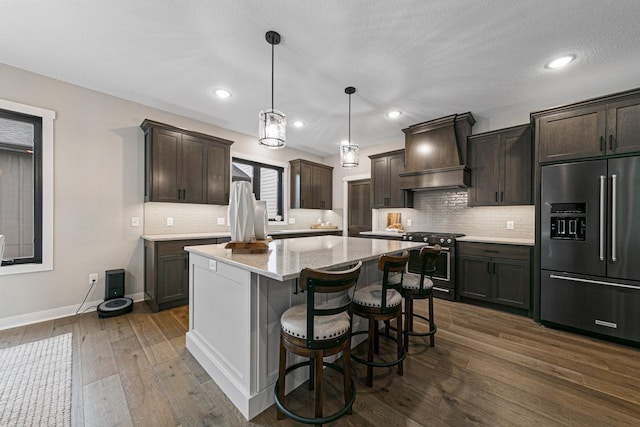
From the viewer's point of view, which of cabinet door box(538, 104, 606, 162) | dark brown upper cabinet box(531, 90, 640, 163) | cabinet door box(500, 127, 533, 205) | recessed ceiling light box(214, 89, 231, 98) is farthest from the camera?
cabinet door box(500, 127, 533, 205)

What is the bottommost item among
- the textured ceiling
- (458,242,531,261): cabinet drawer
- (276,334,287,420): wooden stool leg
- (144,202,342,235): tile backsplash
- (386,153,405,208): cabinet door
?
(276,334,287,420): wooden stool leg

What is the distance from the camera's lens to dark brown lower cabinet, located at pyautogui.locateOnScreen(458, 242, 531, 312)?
3.16 metres

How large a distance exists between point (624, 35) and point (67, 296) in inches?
247

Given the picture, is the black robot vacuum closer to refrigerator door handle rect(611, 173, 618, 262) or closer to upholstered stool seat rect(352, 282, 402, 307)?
upholstered stool seat rect(352, 282, 402, 307)

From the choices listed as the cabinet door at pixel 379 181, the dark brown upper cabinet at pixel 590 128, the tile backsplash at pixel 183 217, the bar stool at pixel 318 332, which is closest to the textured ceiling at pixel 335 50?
the dark brown upper cabinet at pixel 590 128

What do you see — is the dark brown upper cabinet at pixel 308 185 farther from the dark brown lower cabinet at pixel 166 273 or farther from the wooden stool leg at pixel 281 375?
the wooden stool leg at pixel 281 375

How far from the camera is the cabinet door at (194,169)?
3.72 m

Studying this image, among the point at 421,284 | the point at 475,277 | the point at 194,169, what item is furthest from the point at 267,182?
the point at 475,277

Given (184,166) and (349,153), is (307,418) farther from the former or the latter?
(184,166)

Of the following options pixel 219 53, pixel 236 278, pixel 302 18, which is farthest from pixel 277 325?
pixel 219 53

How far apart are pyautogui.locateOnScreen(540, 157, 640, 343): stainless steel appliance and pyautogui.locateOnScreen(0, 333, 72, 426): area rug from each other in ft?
14.4

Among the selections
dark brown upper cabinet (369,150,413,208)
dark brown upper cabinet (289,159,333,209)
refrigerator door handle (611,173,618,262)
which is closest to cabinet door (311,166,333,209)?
dark brown upper cabinet (289,159,333,209)

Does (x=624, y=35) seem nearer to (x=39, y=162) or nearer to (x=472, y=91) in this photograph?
(x=472, y=91)

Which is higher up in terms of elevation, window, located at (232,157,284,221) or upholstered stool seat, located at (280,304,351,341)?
window, located at (232,157,284,221)
